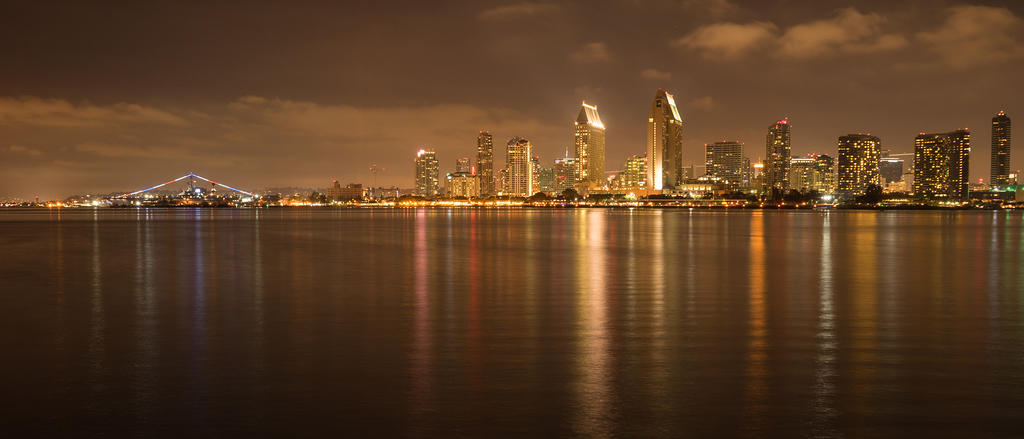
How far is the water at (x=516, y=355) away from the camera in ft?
23.5

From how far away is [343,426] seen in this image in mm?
6984

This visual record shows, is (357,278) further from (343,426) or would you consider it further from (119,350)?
(343,426)

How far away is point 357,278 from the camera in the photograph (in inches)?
861

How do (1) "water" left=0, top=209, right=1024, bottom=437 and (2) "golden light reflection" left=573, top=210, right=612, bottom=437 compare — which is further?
(1) "water" left=0, top=209, right=1024, bottom=437

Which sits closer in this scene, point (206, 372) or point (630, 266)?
point (206, 372)

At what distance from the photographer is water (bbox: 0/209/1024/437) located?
716cm

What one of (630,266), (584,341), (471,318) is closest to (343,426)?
(584,341)

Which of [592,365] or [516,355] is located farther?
[516,355]

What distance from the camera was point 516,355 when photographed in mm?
10109

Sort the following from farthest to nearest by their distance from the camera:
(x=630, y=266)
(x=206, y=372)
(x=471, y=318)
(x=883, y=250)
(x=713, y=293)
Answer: (x=883, y=250) → (x=630, y=266) → (x=713, y=293) → (x=471, y=318) → (x=206, y=372)

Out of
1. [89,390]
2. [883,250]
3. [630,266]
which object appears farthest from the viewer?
[883,250]

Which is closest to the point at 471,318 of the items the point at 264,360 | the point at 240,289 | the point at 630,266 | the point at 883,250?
the point at 264,360

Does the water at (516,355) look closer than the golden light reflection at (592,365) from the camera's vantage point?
No

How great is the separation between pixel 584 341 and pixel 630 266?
1509 centimetres
